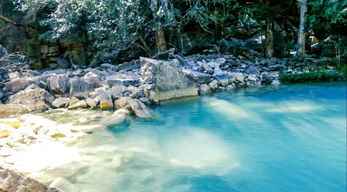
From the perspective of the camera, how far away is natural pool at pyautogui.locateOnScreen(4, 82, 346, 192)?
2.70 metres

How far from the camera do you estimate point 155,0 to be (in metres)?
7.97

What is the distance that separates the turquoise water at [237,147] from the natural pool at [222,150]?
10 millimetres

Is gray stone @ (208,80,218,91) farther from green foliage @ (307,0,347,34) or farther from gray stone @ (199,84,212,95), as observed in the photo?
green foliage @ (307,0,347,34)

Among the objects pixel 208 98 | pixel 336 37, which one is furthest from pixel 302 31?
pixel 208 98

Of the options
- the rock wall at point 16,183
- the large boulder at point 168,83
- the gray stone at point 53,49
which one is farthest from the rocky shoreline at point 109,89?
the gray stone at point 53,49

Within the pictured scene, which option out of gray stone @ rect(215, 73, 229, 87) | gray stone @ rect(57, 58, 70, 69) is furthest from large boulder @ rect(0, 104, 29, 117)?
gray stone @ rect(57, 58, 70, 69)

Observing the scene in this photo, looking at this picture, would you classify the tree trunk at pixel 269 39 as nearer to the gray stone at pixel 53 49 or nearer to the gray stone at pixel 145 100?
the gray stone at pixel 145 100

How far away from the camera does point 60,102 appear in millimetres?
6184

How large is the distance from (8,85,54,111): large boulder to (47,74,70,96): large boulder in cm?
38

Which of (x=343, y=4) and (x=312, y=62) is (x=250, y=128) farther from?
(x=312, y=62)

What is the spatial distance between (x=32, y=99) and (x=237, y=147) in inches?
197

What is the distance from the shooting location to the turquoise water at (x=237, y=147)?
2711mm

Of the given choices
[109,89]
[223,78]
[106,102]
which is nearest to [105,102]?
[106,102]

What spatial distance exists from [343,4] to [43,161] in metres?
9.01
